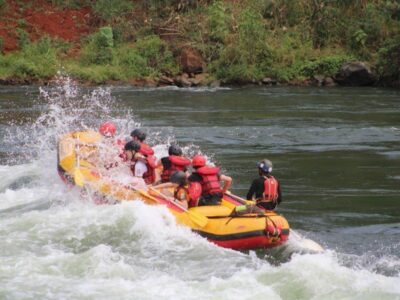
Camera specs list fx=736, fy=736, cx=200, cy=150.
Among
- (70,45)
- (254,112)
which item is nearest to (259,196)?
(254,112)

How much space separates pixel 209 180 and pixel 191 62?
20.2m

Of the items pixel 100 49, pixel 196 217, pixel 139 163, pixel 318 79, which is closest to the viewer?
pixel 196 217

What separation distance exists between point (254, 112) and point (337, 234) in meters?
11.6

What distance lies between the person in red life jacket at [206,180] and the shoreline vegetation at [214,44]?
61.6 feet

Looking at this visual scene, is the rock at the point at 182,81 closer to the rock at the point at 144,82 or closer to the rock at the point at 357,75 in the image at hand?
the rock at the point at 144,82

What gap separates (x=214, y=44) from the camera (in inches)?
1182

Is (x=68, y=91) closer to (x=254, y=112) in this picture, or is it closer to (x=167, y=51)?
(x=167, y=51)

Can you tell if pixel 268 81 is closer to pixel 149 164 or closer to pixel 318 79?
pixel 318 79

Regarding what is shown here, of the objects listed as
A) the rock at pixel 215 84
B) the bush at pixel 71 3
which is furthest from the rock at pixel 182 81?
the bush at pixel 71 3

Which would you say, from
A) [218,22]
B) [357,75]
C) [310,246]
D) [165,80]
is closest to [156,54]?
[165,80]

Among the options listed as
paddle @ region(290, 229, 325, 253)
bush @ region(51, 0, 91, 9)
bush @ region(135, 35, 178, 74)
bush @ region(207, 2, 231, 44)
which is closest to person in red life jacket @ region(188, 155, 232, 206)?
paddle @ region(290, 229, 325, 253)

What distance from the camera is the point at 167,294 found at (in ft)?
23.5

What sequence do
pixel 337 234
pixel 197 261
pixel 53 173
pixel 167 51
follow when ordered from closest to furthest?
pixel 197 261, pixel 337 234, pixel 53 173, pixel 167 51

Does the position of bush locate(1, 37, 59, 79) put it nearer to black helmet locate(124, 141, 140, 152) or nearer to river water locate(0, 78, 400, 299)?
river water locate(0, 78, 400, 299)
